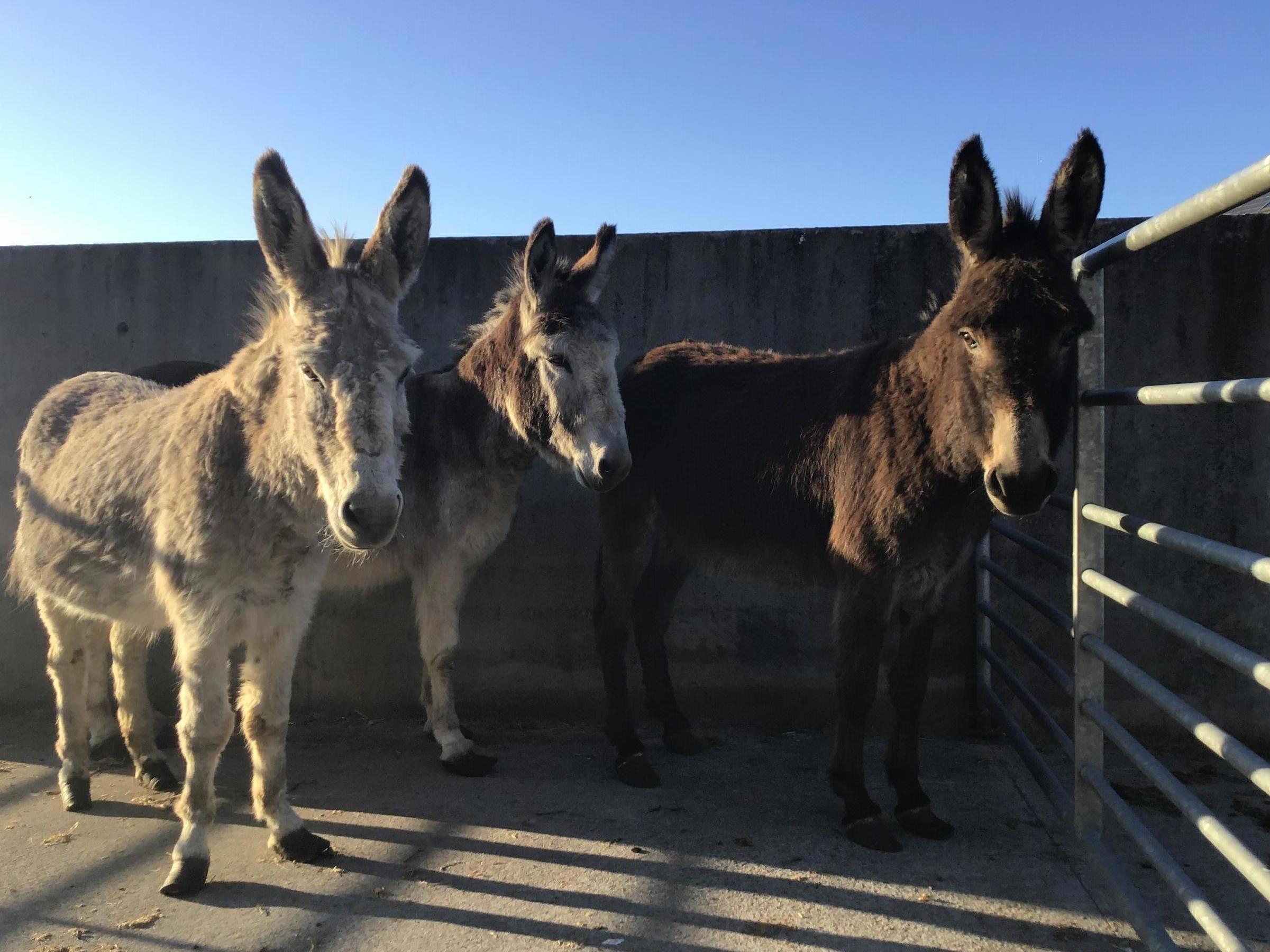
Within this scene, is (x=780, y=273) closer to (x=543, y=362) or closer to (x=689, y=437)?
(x=689, y=437)

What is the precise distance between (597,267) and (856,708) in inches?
101

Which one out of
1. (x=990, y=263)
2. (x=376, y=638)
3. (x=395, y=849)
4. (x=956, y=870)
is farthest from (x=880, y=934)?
(x=376, y=638)

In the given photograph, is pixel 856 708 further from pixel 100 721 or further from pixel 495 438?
pixel 100 721

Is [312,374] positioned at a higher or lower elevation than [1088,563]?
higher

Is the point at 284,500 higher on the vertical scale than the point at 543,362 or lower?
lower

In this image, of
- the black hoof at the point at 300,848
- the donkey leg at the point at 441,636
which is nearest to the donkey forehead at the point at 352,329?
the donkey leg at the point at 441,636

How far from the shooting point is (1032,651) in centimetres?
365

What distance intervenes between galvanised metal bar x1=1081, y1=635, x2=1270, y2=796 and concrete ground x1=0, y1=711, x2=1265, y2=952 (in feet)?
3.08

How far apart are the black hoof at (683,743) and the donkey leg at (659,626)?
7 cm

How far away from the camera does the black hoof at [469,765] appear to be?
168 inches

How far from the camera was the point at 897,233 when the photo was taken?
16.1ft

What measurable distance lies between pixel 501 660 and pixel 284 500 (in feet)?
7.65

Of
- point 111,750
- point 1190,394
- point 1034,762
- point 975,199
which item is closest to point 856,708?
point 1034,762

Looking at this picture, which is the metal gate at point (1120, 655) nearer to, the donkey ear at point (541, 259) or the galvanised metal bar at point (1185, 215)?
the galvanised metal bar at point (1185, 215)
